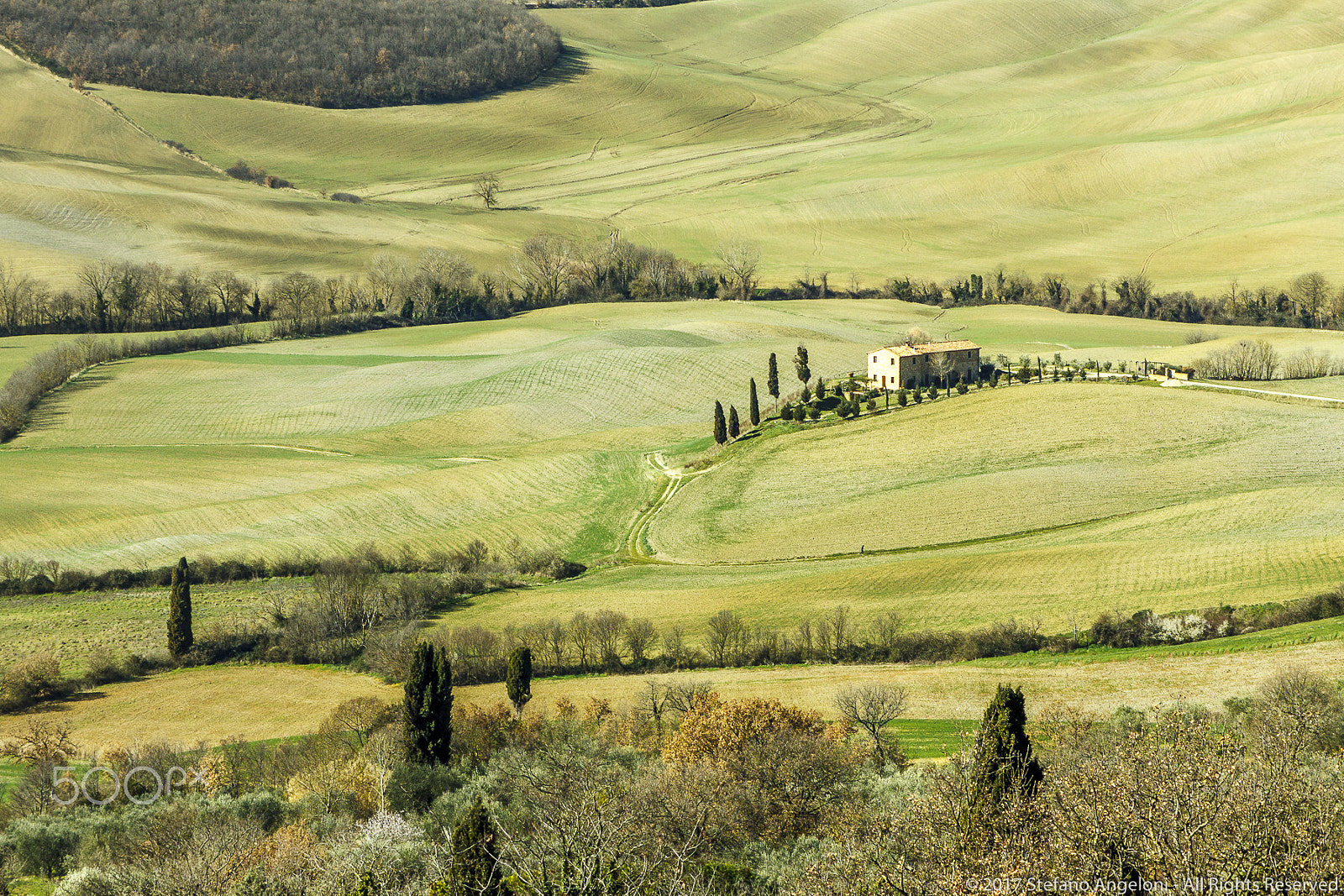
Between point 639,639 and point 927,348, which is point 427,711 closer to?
Result: point 639,639

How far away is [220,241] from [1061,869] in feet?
548

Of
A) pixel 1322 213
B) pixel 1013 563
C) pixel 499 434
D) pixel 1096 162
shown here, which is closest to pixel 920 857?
pixel 1013 563

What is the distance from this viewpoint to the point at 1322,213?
6191 inches

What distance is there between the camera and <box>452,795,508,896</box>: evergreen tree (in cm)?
2322

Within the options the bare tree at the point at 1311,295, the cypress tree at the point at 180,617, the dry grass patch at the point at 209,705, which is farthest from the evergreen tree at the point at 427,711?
the bare tree at the point at 1311,295

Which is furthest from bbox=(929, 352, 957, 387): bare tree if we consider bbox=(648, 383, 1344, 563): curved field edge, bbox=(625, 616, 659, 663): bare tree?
bbox=(625, 616, 659, 663): bare tree

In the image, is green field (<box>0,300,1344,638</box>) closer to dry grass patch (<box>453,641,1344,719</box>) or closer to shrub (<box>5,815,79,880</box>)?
dry grass patch (<box>453,641,1344,719</box>)

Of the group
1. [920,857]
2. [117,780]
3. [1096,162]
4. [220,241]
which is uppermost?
[1096,162]

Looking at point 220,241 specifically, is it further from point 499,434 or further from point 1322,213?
point 1322,213

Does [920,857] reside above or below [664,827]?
above

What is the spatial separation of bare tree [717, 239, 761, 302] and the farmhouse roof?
4991 centimetres

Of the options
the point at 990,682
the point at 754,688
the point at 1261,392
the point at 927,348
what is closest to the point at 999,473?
the point at 1261,392

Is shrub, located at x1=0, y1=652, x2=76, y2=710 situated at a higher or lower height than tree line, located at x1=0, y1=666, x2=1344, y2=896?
lower

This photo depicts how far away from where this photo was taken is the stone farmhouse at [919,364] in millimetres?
99750
